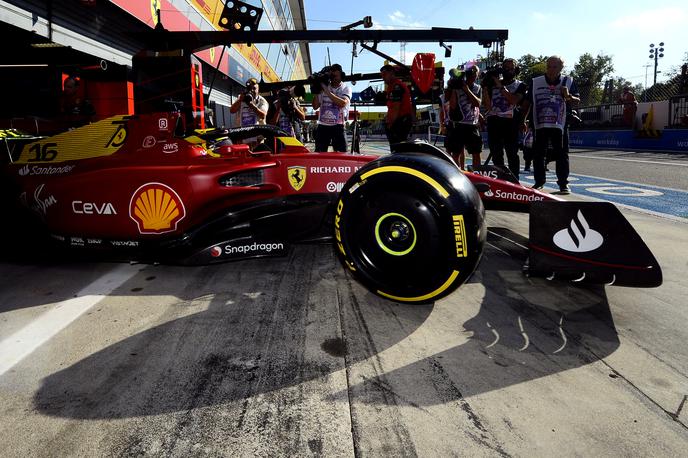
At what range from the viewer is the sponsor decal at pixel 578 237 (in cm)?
225

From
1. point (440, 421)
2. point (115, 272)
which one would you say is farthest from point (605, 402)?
point (115, 272)

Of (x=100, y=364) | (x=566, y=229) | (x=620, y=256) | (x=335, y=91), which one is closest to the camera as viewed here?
(x=100, y=364)

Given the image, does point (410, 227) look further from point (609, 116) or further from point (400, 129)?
point (609, 116)

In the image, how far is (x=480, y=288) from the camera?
2.60m

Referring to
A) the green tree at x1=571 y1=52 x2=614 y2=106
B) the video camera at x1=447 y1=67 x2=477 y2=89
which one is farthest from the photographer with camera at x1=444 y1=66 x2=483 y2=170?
the green tree at x1=571 y1=52 x2=614 y2=106

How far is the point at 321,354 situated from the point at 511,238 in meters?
2.49

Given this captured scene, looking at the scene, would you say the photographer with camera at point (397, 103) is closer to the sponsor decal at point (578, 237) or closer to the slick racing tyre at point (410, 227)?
the sponsor decal at point (578, 237)

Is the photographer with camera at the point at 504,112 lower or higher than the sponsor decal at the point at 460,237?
higher

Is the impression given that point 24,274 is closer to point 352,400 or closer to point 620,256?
point 352,400

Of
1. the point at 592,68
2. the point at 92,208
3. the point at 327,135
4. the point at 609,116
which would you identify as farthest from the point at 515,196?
the point at 592,68

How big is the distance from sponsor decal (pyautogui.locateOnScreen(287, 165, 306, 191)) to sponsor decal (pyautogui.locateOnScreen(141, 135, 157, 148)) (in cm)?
107

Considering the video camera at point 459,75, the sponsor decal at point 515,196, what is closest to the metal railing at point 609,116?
the video camera at point 459,75

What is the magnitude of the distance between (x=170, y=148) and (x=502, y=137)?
15.1 feet

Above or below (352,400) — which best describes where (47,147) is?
above
